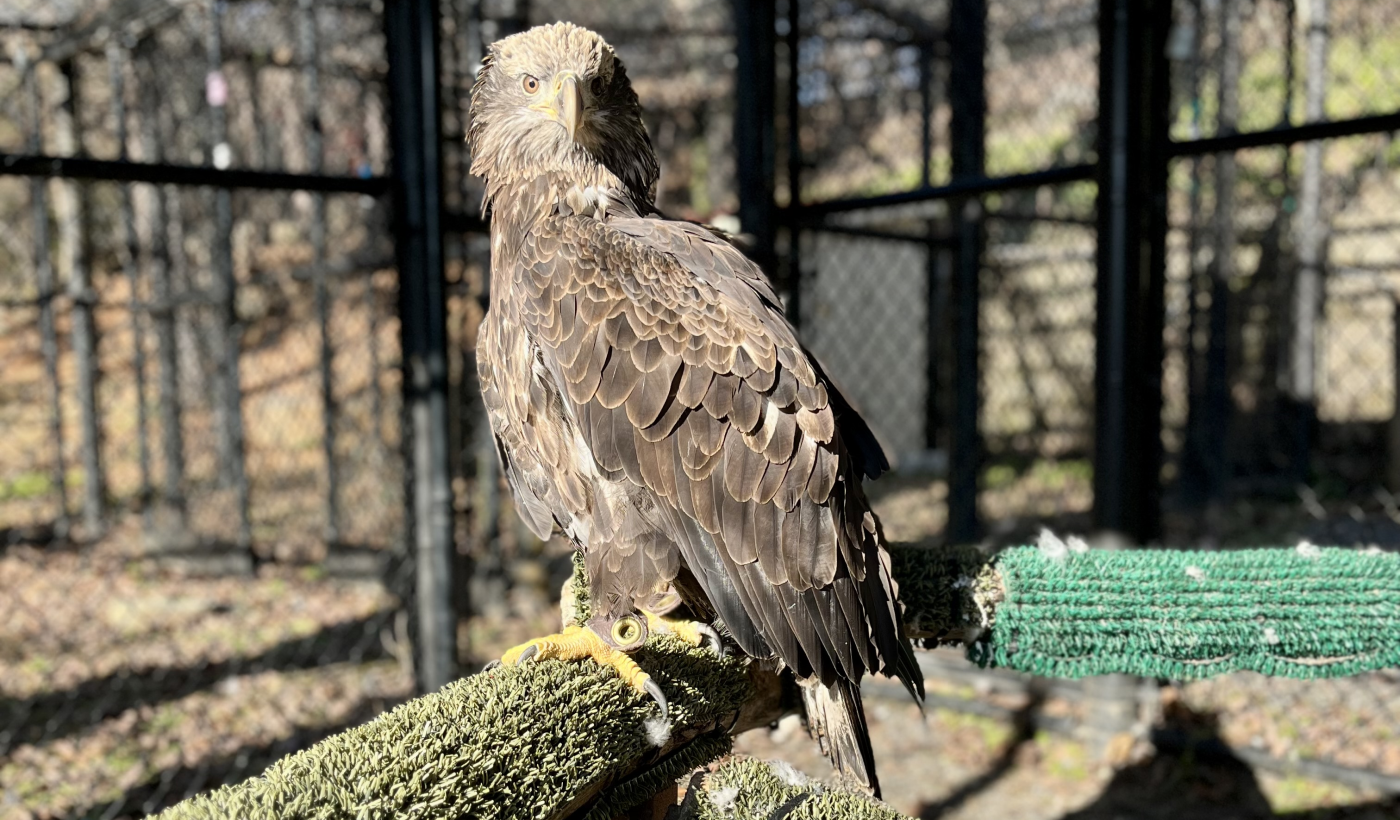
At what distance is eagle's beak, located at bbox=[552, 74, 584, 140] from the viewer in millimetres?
2094

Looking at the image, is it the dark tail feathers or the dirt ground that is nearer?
the dark tail feathers

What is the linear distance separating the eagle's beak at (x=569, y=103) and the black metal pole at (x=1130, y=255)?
1.56m

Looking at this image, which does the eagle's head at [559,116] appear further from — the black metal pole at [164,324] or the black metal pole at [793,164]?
the black metal pole at [164,324]

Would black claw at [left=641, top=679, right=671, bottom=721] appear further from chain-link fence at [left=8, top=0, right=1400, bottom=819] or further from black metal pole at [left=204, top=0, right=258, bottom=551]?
black metal pole at [left=204, top=0, right=258, bottom=551]

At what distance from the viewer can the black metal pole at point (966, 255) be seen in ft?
15.6

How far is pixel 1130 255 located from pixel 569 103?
1653 millimetres

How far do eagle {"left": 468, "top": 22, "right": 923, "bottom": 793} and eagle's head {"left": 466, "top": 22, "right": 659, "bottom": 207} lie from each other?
88 millimetres

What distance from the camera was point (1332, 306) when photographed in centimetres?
745

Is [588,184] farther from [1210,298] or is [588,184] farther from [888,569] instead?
[1210,298]

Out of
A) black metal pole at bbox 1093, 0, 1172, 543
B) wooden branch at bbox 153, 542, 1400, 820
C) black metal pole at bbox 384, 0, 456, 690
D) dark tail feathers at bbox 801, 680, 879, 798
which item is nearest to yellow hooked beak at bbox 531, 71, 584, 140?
black metal pole at bbox 384, 0, 456, 690

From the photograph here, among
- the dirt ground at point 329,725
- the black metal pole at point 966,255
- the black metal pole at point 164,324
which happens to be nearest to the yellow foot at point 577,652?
the dirt ground at point 329,725

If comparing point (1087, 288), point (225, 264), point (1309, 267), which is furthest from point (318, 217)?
point (1087, 288)

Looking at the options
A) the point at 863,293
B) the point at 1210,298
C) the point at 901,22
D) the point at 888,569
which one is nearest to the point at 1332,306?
the point at 1210,298

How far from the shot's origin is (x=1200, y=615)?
191 centimetres
